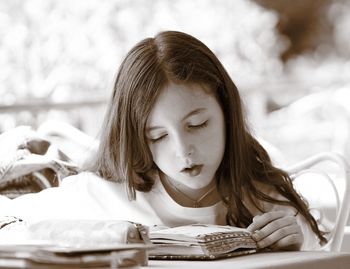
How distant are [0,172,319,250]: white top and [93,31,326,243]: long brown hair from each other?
0.08ft

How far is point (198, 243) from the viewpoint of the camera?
126 cm

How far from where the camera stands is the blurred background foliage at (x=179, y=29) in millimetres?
4793

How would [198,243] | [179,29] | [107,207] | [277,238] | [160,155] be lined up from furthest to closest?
[179,29], [107,207], [160,155], [277,238], [198,243]

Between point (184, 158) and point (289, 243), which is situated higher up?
point (184, 158)

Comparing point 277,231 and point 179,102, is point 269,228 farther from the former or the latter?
point 179,102

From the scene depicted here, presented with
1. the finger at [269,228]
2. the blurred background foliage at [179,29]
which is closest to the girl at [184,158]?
the finger at [269,228]

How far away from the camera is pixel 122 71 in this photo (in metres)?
1.58

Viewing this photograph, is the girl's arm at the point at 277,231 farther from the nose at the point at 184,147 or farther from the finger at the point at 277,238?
the nose at the point at 184,147

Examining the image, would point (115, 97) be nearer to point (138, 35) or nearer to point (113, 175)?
point (113, 175)

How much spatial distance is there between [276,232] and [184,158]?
216mm

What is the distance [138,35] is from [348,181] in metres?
3.37

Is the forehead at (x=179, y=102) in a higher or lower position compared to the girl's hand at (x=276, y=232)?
higher

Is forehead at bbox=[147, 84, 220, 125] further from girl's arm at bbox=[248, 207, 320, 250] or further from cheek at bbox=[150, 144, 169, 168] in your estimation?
girl's arm at bbox=[248, 207, 320, 250]

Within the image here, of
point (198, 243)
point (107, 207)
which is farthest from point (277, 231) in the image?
point (107, 207)
